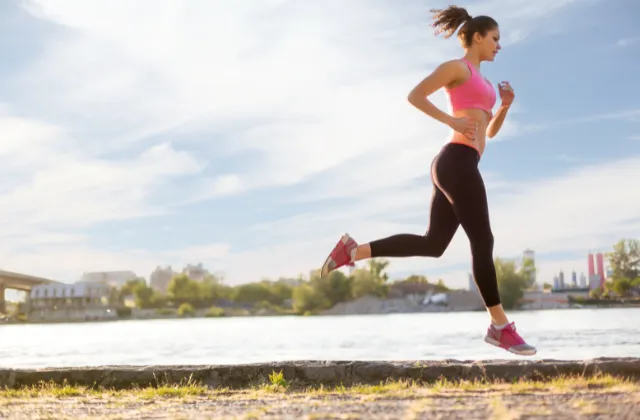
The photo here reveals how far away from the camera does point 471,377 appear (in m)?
5.70

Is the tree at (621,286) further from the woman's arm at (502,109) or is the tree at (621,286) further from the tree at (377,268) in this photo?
the woman's arm at (502,109)

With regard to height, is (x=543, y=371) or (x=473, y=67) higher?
(x=473, y=67)

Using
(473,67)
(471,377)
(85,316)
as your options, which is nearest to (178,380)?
(471,377)

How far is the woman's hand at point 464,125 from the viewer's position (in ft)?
16.6

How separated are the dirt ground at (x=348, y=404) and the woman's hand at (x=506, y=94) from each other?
6.31 feet

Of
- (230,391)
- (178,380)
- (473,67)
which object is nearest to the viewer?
(473,67)

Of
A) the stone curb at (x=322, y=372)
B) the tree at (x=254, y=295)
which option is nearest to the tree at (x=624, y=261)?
the tree at (x=254, y=295)

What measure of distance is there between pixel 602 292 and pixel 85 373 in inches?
5489

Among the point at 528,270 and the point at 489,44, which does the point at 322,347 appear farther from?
the point at 528,270

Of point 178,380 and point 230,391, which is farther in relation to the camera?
point 178,380

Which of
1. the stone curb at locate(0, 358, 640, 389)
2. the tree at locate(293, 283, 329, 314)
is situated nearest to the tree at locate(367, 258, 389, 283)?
the tree at locate(293, 283, 329, 314)

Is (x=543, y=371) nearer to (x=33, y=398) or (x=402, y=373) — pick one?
(x=402, y=373)

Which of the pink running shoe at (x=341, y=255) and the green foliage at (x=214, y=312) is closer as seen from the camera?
the pink running shoe at (x=341, y=255)

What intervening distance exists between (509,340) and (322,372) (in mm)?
1494
